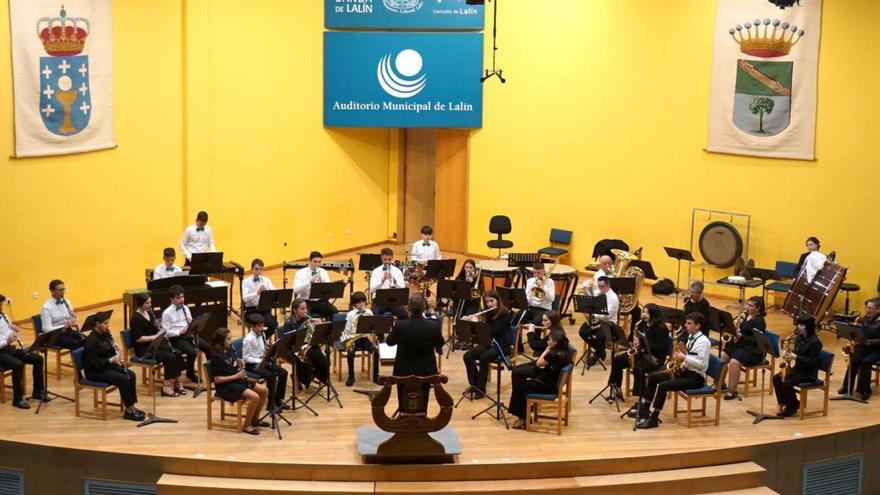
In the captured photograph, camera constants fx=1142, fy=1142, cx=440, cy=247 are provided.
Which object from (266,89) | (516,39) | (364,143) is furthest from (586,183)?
(266,89)

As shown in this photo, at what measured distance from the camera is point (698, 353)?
12148 millimetres

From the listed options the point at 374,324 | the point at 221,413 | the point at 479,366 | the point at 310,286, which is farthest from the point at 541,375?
the point at 310,286

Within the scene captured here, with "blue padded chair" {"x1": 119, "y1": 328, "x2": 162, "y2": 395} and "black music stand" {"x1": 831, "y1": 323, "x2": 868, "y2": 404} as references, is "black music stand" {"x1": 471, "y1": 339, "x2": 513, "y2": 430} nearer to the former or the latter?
"blue padded chair" {"x1": 119, "y1": 328, "x2": 162, "y2": 395}

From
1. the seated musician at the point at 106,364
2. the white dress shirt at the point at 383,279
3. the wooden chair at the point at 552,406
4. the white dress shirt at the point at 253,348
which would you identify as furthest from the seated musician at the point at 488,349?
the seated musician at the point at 106,364

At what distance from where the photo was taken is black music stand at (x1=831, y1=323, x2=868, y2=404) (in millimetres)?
13039

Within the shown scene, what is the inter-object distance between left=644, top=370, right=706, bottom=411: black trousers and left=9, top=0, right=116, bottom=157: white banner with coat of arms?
340 inches

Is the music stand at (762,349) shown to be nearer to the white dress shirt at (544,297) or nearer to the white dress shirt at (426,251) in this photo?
the white dress shirt at (544,297)

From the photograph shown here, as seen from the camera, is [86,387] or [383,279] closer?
[86,387]

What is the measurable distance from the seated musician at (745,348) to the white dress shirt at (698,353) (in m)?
1.10

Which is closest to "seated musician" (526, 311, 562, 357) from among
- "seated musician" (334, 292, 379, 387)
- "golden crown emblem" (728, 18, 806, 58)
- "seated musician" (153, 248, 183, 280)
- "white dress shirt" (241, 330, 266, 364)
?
"seated musician" (334, 292, 379, 387)

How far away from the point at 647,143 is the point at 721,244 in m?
2.10

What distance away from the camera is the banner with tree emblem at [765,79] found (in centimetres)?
1650

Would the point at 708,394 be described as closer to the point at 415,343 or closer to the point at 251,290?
the point at 415,343

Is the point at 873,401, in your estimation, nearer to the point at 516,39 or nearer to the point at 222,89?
the point at 516,39
